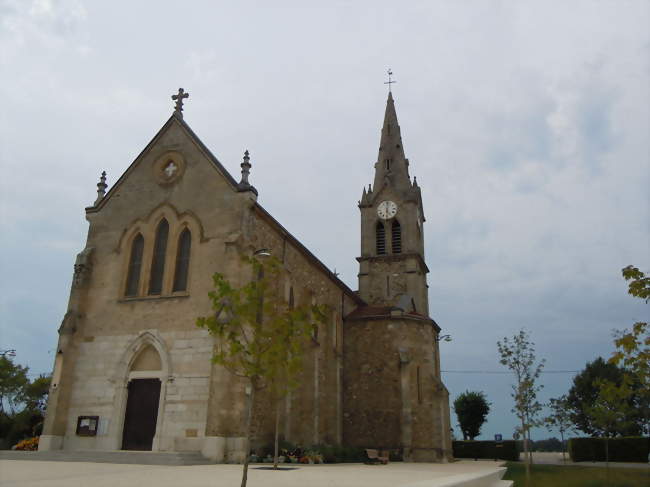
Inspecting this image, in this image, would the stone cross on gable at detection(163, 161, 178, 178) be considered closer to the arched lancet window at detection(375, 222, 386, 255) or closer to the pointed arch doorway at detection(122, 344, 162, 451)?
the pointed arch doorway at detection(122, 344, 162, 451)

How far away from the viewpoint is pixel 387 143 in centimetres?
4622

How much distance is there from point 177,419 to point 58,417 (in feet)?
18.4

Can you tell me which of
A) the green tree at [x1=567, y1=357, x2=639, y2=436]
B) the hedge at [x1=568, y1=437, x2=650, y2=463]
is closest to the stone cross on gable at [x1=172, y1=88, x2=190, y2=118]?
the hedge at [x1=568, y1=437, x2=650, y2=463]

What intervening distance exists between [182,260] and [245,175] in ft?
14.8

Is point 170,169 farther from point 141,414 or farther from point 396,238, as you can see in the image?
point 396,238

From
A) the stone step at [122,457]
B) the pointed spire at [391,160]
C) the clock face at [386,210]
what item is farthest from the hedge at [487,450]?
the stone step at [122,457]

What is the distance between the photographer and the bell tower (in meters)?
39.8

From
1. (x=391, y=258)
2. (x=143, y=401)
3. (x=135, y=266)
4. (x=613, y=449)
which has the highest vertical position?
(x=391, y=258)

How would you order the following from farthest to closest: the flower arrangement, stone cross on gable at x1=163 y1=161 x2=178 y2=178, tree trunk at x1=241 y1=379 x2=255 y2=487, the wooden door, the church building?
1. stone cross on gable at x1=163 y1=161 x2=178 y2=178
2. the flower arrangement
3. the wooden door
4. the church building
5. tree trunk at x1=241 y1=379 x2=255 y2=487

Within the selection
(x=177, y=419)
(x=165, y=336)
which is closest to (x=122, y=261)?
(x=165, y=336)

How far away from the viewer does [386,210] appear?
42.8 m

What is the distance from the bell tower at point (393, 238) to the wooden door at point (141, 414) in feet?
66.7

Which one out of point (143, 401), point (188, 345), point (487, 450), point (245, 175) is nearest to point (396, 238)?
point (487, 450)

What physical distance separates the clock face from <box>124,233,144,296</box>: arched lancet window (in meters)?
23.0
